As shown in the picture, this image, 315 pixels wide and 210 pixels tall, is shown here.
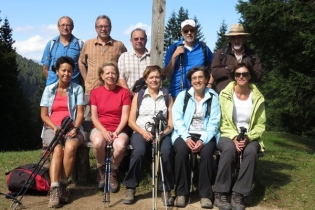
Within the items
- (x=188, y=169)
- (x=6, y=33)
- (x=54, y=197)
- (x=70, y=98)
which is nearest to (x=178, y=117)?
(x=188, y=169)

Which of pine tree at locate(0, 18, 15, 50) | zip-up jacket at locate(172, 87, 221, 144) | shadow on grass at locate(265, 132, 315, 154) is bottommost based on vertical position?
shadow on grass at locate(265, 132, 315, 154)

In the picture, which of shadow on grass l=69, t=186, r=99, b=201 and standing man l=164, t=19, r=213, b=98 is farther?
standing man l=164, t=19, r=213, b=98

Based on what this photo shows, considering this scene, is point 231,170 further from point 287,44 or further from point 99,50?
point 287,44

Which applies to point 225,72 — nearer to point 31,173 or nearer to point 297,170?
A: point 297,170

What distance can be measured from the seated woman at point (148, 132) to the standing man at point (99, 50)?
1281mm

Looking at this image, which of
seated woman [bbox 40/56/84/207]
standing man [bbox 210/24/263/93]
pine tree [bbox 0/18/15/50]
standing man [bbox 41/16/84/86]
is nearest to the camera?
seated woman [bbox 40/56/84/207]

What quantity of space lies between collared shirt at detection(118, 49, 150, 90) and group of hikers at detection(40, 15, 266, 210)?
0.06 ft

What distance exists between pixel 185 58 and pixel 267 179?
2481 millimetres

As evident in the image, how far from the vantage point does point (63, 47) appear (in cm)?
782

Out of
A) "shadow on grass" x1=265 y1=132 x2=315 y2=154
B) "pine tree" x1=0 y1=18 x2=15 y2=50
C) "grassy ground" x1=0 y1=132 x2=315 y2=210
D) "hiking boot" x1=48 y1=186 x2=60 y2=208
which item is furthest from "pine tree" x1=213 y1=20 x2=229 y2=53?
"hiking boot" x1=48 y1=186 x2=60 y2=208

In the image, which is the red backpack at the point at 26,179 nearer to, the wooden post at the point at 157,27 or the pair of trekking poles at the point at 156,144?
the pair of trekking poles at the point at 156,144

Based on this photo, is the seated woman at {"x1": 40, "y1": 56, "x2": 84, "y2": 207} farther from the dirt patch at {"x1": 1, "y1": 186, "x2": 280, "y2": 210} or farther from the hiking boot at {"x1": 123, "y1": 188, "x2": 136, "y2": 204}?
the hiking boot at {"x1": 123, "y1": 188, "x2": 136, "y2": 204}

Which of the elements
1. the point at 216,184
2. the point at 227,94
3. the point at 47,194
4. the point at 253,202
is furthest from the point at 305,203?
the point at 47,194

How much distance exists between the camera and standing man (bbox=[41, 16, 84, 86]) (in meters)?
7.75
